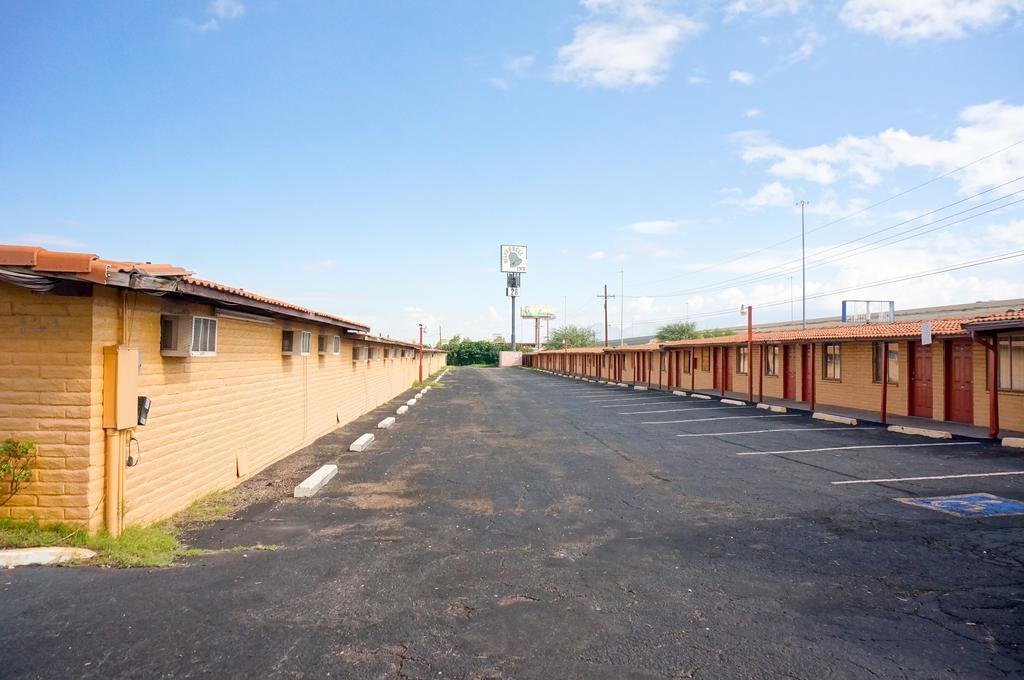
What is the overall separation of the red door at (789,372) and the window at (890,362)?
515cm

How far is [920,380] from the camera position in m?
18.1

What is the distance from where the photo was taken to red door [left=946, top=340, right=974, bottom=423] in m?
→ 16.2

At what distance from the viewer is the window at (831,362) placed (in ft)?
71.6

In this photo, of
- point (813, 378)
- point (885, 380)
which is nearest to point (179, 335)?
point (885, 380)

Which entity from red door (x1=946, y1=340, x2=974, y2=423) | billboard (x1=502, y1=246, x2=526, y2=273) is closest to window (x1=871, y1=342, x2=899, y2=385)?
red door (x1=946, y1=340, x2=974, y2=423)

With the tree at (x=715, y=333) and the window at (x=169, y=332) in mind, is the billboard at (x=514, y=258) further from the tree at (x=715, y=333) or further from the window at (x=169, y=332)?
the window at (x=169, y=332)

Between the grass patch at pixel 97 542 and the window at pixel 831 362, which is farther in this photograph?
the window at pixel 831 362

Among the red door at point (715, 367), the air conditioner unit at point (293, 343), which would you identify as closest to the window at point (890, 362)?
the red door at point (715, 367)

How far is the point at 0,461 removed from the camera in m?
5.37

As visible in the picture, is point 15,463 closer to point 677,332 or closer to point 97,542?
point 97,542

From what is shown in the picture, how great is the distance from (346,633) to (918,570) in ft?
16.7

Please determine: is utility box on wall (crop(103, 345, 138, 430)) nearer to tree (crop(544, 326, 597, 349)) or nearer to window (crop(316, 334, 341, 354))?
window (crop(316, 334, 341, 354))

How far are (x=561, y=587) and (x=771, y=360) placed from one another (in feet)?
82.3

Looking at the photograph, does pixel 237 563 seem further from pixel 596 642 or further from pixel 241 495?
pixel 596 642
